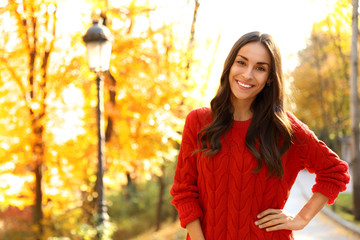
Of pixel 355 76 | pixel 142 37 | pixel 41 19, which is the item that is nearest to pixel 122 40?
pixel 142 37

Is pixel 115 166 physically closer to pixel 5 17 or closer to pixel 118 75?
pixel 118 75

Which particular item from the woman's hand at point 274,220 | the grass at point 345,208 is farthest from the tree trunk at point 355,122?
the woman's hand at point 274,220

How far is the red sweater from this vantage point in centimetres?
206

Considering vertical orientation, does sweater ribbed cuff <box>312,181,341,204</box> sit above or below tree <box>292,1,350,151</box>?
above

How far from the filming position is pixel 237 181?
6.77ft

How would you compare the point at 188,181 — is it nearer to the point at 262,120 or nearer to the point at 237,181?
the point at 237,181

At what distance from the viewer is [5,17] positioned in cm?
707

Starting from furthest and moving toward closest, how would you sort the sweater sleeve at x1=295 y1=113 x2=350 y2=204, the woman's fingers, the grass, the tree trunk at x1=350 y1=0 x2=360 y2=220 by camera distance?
1. the grass
2. the tree trunk at x1=350 y1=0 x2=360 y2=220
3. the sweater sleeve at x1=295 y1=113 x2=350 y2=204
4. the woman's fingers

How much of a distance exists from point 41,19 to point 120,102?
2.09 m

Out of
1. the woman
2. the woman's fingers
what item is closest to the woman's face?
the woman

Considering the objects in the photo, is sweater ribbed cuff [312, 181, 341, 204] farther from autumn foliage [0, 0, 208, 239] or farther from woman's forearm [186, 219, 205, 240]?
autumn foliage [0, 0, 208, 239]

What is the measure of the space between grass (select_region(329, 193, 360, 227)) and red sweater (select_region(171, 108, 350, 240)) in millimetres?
8794

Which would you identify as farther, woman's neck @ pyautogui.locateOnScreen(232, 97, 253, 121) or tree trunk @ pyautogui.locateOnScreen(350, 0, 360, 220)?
tree trunk @ pyautogui.locateOnScreen(350, 0, 360, 220)

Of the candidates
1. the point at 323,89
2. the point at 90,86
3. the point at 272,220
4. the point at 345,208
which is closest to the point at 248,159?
A: the point at 272,220
